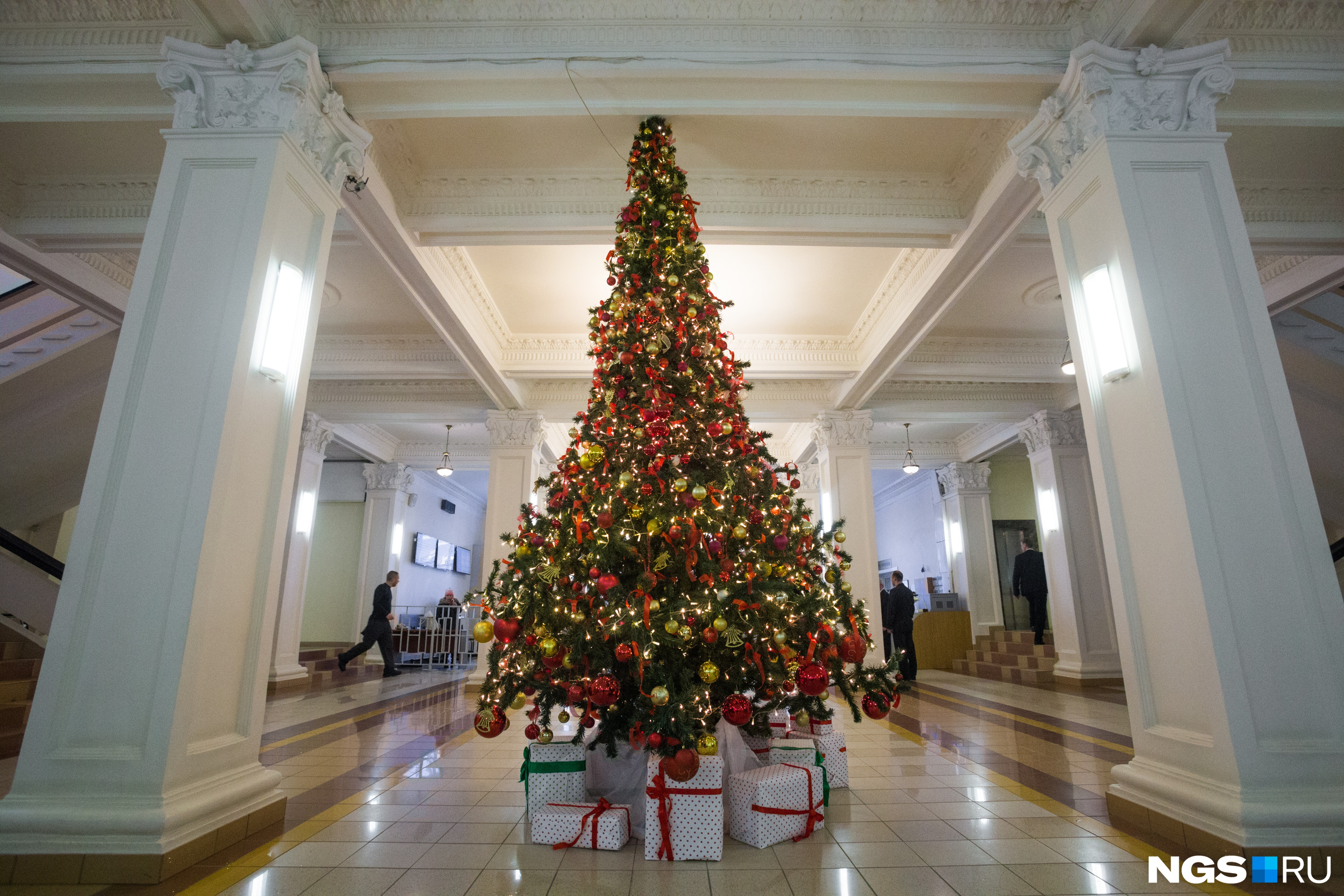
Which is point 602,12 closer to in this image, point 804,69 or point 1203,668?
point 804,69

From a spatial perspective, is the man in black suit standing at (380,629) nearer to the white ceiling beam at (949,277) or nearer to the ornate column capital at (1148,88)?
the white ceiling beam at (949,277)

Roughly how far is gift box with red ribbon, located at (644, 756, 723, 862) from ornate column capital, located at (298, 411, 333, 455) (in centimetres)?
855

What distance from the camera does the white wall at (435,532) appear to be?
46.3 feet

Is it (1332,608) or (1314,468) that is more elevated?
(1314,468)

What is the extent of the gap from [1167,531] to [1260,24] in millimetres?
2900

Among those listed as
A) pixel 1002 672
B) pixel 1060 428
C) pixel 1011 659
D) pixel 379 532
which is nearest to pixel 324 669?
pixel 379 532

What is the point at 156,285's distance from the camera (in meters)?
2.95

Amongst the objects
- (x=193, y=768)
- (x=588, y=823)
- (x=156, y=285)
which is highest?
(x=156, y=285)

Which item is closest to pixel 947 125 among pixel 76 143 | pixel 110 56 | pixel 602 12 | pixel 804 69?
pixel 804 69

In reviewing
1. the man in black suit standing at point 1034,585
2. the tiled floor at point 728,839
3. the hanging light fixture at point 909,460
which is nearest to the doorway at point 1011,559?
the man in black suit standing at point 1034,585

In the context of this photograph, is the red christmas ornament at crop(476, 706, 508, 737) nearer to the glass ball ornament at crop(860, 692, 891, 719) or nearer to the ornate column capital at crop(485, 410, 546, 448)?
the glass ball ornament at crop(860, 692, 891, 719)

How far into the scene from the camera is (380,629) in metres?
9.56

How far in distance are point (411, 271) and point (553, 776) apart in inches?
168

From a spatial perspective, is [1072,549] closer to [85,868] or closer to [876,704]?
[876,704]
